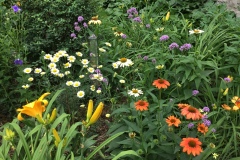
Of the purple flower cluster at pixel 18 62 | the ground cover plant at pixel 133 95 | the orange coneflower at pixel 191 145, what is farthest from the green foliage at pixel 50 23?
the orange coneflower at pixel 191 145

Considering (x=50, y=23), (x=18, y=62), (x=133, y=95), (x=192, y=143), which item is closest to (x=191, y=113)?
(x=192, y=143)

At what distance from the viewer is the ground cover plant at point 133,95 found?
2.16m

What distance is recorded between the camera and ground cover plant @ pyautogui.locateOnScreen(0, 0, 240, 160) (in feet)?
7.08

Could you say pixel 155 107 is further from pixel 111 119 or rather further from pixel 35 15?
pixel 35 15

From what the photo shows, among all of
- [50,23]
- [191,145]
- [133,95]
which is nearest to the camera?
[191,145]

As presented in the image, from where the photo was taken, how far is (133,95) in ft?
8.44

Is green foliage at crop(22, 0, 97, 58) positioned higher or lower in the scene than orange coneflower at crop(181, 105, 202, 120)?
higher

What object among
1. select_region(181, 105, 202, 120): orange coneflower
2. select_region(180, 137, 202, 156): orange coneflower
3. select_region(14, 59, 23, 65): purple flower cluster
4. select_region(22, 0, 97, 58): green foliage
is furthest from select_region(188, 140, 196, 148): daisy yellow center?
select_region(22, 0, 97, 58): green foliage

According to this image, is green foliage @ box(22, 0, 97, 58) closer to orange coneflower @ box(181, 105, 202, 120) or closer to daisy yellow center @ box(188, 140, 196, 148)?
orange coneflower @ box(181, 105, 202, 120)

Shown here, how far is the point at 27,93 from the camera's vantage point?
10.2ft

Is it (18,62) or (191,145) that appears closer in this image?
(191,145)

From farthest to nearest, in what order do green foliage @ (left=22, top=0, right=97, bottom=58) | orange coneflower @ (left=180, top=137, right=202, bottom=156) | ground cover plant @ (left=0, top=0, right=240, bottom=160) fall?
green foliage @ (left=22, top=0, right=97, bottom=58)
ground cover plant @ (left=0, top=0, right=240, bottom=160)
orange coneflower @ (left=180, top=137, right=202, bottom=156)

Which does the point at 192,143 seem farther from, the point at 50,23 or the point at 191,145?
the point at 50,23

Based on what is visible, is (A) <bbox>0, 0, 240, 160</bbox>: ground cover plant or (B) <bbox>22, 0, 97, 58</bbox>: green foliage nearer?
(A) <bbox>0, 0, 240, 160</bbox>: ground cover plant
